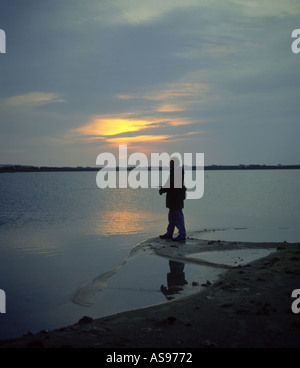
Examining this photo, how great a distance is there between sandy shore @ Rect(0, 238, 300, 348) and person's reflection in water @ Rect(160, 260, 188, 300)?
578 mm

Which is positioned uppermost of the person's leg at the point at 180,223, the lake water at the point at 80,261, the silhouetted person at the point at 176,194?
the silhouetted person at the point at 176,194

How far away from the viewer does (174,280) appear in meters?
7.74

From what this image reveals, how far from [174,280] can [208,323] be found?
2.84 metres

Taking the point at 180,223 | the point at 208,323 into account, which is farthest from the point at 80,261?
the point at 208,323

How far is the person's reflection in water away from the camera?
7.00 meters

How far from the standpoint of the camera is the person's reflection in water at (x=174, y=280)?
700cm

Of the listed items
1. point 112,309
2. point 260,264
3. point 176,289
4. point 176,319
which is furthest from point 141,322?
point 260,264

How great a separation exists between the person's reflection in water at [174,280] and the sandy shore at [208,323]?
578mm

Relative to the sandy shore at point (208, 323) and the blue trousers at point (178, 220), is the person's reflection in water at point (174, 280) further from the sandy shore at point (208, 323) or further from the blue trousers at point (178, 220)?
the blue trousers at point (178, 220)

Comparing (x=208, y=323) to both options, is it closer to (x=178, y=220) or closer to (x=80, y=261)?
(x=80, y=261)

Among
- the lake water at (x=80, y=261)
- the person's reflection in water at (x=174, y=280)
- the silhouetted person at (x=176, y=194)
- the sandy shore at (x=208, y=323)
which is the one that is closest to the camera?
the sandy shore at (x=208, y=323)

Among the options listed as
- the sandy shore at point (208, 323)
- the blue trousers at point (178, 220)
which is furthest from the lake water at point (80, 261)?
the blue trousers at point (178, 220)
